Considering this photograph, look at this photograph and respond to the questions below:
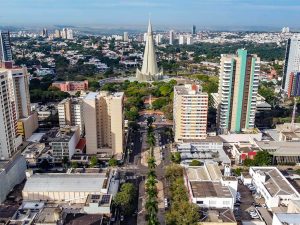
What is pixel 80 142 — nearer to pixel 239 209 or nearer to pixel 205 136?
pixel 205 136

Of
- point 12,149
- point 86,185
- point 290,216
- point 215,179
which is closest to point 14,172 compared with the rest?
point 12,149

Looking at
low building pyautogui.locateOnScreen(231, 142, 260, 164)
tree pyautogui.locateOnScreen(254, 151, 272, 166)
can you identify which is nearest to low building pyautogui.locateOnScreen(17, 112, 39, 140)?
low building pyautogui.locateOnScreen(231, 142, 260, 164)

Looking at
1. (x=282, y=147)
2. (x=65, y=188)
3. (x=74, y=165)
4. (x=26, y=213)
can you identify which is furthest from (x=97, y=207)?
(x=282, y=147)

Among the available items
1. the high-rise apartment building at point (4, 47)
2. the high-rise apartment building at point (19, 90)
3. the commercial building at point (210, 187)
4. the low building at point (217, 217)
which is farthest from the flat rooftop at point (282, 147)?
the high-rise apartment building at point (4, 47)

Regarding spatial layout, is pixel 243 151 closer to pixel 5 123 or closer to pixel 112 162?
pixel 112 162

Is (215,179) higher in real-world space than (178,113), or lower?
lower

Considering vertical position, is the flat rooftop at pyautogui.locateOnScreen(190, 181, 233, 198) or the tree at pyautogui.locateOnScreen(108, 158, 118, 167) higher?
the flat rooftop at pyautogui.locateOnScreen(190, 181, 233, 198)

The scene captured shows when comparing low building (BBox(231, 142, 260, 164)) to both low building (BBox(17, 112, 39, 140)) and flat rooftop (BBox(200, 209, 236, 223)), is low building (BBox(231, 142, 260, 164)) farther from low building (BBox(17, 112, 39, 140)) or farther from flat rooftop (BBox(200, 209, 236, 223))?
low building (BBox(17, 112, 39, 140))
